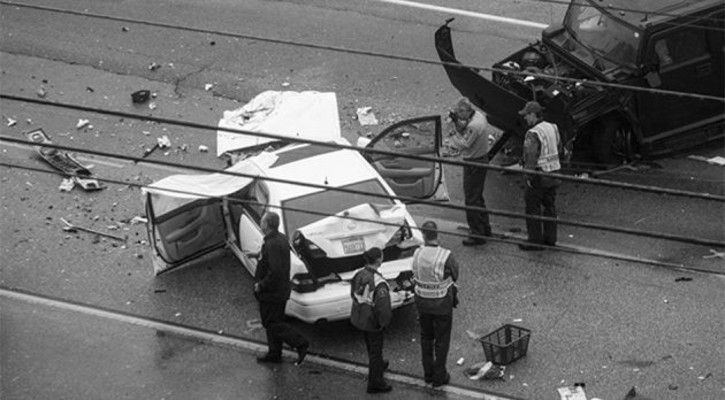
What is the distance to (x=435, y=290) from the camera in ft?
39.5

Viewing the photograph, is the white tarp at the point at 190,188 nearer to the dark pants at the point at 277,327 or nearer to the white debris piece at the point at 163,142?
the dark pants at the point at 277,327

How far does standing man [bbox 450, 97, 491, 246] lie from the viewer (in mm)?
14477

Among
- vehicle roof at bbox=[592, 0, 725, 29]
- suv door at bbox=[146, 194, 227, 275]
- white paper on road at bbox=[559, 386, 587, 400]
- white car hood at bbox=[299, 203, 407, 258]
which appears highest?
vehicle roof at bbox=[592, 0, 725, 29]

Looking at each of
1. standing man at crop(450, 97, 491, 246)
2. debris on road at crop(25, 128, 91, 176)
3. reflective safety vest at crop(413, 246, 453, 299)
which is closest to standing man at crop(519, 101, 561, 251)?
standing man at crop(450, 97, 491, 246)

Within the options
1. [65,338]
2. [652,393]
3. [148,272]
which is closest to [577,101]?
[652,393]

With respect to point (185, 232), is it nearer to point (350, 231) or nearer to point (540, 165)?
point (350, 231)

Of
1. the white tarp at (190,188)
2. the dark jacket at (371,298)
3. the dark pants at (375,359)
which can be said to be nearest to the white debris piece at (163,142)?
the white tarp at (190,188)

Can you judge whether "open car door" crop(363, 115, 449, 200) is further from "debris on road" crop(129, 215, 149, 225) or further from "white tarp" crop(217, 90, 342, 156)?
"debris on road" crop(129, 215, 149, 225)

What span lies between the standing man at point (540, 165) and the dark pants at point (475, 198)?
49 cm

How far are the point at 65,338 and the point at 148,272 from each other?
1264 millimetres

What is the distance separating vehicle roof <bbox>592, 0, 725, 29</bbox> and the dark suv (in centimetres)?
1

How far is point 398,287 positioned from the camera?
13070 millimetres

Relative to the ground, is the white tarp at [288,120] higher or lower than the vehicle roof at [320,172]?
higher

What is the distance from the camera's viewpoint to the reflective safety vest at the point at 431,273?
1201 cm
